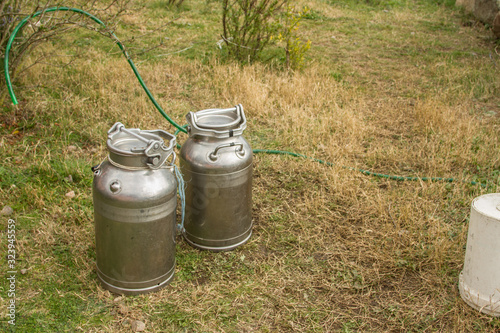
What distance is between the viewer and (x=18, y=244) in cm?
314

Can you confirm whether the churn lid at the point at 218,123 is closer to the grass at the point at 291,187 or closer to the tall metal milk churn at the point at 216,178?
the tall metal milk churn at the point at 216,178

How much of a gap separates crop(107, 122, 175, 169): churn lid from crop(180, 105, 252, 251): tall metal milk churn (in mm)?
298

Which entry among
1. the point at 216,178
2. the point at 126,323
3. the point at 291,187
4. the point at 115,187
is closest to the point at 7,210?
the point at 115,187

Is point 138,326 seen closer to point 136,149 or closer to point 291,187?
point 136,149

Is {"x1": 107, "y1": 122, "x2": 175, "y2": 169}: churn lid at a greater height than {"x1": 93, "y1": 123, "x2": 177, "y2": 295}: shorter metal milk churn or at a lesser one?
greater

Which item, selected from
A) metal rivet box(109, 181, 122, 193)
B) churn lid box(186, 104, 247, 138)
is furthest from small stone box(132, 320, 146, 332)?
churn lid box(186, 104, 247, 138)

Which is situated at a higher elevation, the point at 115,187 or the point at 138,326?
the point at 115,187

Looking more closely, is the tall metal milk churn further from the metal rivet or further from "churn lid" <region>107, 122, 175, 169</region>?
the metal rivet

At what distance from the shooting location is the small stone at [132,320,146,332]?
2.55m

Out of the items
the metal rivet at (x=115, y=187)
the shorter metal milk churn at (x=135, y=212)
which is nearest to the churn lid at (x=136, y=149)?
the shorter metal milk churn at (x=135, y=212)

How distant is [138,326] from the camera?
101 inches

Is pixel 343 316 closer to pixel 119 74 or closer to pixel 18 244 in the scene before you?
pixel 18 244

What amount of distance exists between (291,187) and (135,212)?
1745 mm

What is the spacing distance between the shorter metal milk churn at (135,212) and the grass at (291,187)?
13cm
